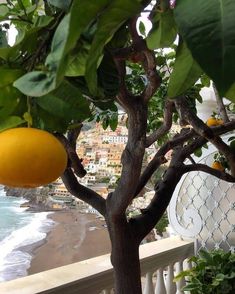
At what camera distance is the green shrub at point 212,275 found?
51.0 inches

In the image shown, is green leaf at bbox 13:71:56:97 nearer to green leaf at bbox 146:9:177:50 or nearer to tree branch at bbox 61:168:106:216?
green leaf at bbox 146:9:177:50

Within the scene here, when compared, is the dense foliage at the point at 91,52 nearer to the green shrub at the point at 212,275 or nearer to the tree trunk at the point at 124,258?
the tree trunk at the point at 124,258

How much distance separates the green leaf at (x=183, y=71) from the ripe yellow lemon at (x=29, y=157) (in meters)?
0.11

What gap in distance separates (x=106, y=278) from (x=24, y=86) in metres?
1.10

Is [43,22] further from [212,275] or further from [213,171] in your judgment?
[212,275]

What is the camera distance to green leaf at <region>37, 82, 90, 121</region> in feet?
0.93

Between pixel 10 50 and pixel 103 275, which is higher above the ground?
pixel 10 50

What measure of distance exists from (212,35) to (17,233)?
123 centimetres

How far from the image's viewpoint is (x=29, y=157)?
24cm

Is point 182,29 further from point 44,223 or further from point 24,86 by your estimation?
point 44,223

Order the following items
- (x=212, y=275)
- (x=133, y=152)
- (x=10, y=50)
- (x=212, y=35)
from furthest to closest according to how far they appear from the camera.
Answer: (x=212, y=275), (x=133, y=152), (x=10, y=50), (x=212, y=35)

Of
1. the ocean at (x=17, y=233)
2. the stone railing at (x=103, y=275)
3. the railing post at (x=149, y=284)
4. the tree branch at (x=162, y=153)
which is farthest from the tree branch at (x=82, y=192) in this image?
the railing post at (x=149, y=284)

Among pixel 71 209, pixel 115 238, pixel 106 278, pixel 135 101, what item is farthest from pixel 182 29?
pixel 71 209

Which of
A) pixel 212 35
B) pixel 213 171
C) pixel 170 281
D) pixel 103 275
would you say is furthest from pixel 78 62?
pixel 170 281
